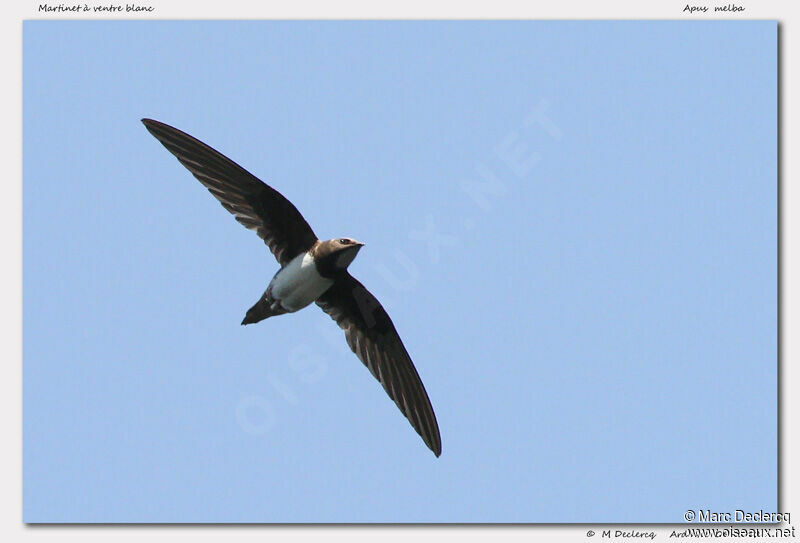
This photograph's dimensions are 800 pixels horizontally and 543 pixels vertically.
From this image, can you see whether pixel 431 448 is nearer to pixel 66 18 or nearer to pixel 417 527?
pixel 417 527

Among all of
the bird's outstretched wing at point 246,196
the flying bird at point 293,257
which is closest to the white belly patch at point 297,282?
the flying bird at point 293,257

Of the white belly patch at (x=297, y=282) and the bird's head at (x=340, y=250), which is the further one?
the white belly patch at (x=297, y=282)

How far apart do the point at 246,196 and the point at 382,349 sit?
6.54 ft

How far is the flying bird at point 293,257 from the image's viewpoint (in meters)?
10.5

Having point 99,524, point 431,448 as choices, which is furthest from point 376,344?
point 99,524

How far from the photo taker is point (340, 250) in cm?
1023

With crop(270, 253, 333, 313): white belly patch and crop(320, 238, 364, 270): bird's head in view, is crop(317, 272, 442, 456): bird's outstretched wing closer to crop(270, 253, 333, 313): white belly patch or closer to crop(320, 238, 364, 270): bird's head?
crop(270, 253, 333, 313): white belly patch

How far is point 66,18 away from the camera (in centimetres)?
1027

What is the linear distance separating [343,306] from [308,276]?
79 centimetres

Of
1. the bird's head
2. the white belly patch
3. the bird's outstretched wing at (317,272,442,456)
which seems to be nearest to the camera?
the bird's head

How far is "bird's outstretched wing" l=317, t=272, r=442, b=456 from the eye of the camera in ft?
36.1

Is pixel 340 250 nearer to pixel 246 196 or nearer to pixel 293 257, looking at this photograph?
pixel 293 257

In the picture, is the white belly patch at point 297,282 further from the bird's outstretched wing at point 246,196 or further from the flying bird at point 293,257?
the bird's outstretched wing at point 246,196

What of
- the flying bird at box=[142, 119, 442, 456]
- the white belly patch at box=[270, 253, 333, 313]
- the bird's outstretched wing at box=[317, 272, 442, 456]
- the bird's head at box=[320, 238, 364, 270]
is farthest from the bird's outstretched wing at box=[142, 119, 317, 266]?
the bird's outstretched wing at box=[317, 272, 442, 456]
